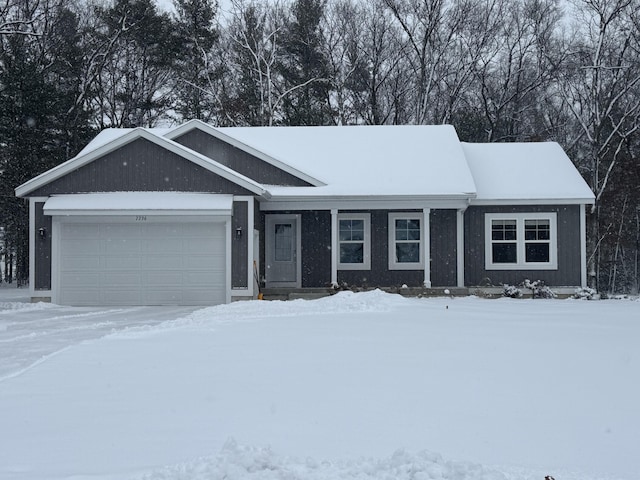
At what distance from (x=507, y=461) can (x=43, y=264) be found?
14.5 m

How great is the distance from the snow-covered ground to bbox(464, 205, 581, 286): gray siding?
8304 mm

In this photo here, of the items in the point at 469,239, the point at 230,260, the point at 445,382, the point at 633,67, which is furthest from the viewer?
the point at 633,67

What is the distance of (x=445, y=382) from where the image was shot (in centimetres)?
674

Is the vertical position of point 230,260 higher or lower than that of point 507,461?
higher

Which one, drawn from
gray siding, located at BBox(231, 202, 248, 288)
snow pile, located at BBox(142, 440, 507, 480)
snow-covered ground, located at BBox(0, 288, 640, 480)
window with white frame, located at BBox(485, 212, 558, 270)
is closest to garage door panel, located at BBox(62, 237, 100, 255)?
gray siding, located at BBox(231, 202, 248, 288)

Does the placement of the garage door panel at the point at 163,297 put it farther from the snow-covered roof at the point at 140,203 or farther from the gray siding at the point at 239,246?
the snow-covered roof at the point at 140,203

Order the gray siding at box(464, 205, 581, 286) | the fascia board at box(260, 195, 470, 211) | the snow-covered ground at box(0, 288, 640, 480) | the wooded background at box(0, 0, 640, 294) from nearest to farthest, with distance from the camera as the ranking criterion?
1. the snow-covered ground at box(0, 288, 640, 480)
2. the fascia board at box(260, 195, 470, 211)
3. the gray siding at box(464, 205, 581, 286)
4. the wooded background at box(0, 0, 640, 294)

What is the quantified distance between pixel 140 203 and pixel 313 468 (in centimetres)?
1290

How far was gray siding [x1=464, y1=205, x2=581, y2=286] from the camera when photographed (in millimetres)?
18891

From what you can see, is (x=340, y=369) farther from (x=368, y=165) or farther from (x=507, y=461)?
(x=368, y=165)

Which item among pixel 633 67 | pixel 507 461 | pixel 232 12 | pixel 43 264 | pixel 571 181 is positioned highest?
pixel 232 12

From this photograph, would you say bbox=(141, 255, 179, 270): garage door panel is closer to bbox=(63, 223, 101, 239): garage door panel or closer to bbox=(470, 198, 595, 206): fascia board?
bbox=(63, 223, 101, 239): garage door panel

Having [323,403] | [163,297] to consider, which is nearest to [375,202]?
[163,297]

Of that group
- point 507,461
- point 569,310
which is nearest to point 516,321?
point 569,310
